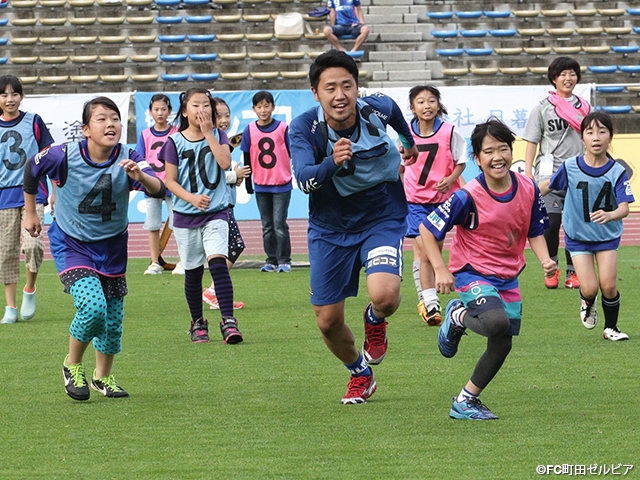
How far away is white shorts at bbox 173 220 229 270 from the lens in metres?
8.81

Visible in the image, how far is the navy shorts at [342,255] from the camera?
242 inches

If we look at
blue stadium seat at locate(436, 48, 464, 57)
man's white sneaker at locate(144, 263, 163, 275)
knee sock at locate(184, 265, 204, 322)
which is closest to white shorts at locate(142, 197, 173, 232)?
man's white sneaker at locate(144, 263, 163, 275)

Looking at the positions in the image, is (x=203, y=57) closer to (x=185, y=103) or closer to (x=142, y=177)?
(x=185, y=103)

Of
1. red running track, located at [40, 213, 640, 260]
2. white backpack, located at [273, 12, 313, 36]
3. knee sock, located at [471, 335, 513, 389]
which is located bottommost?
red running track, located at [40, 213, 640, 260]

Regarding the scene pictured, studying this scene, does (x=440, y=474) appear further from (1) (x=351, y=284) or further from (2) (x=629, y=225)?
(2) (x=629, y=225)

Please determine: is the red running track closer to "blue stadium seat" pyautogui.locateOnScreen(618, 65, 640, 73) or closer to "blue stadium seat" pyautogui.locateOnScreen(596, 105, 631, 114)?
"blue stadium seat" pyautogui.locateOnScreen(596, 105, 631, 114)

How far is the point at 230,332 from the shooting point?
8.55 metres

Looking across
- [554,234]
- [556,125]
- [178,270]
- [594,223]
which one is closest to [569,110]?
[556,125]

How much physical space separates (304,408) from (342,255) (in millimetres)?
866

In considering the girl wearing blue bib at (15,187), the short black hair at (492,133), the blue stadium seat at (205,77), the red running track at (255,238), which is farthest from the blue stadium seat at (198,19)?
the short black hair at (492,133)

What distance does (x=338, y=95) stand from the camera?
588 cm

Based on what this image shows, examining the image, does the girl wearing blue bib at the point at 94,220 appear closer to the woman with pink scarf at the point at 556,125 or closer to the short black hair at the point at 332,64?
the short black hair at the point at 332,64

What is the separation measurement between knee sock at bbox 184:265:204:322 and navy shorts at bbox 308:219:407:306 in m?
2.70

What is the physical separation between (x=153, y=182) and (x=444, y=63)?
1930 cm
